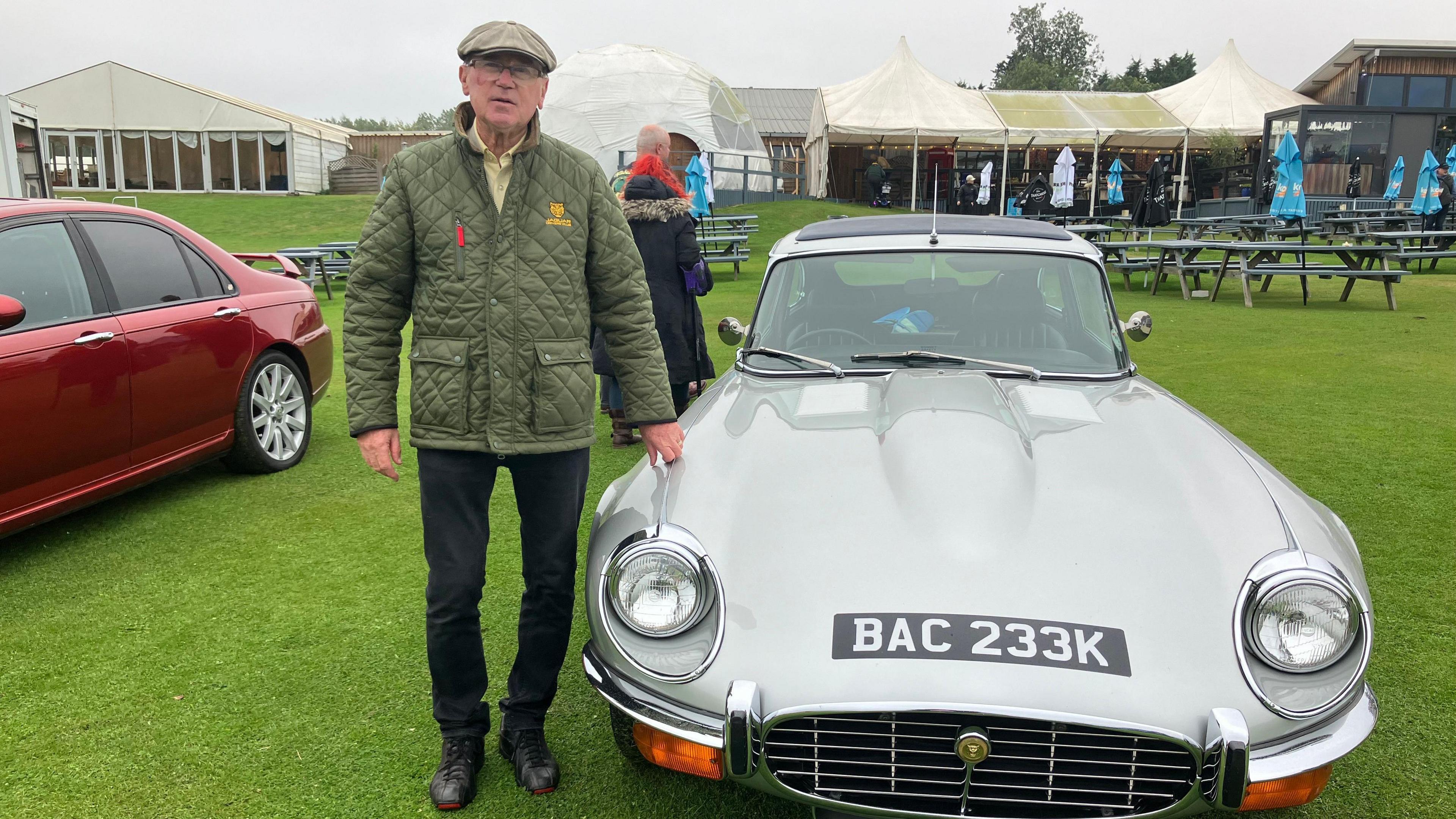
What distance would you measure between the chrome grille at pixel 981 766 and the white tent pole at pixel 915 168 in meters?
28.9

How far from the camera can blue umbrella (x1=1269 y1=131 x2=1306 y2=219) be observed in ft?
54.5

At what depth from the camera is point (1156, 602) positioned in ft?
7.01

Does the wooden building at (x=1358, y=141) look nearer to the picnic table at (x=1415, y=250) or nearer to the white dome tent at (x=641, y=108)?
the picnic table at (x=1415, y=250)

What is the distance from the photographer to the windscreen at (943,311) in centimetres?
354

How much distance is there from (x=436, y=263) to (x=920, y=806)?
170cm

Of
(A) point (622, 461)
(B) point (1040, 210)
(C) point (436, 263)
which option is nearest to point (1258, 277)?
(B) point (1040, 210)

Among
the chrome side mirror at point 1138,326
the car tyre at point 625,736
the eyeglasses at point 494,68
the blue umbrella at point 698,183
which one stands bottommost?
the car tyre at point 625,736

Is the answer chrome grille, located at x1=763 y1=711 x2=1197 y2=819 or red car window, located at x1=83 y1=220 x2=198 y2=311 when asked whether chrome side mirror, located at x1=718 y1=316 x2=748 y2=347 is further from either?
red car window, located at x1=83 y1=220 x2=198 y2=311

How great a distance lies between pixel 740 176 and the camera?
29422 mm

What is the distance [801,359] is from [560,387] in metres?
1.24

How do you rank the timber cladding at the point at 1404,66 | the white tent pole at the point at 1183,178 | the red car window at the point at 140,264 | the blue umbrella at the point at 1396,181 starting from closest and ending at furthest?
the red car window at the point at 140,264 < the blue umbrella at the point at 1396,181 < the white tent pole at the point at 1183,178 < the timber cladding at the point at 1404,66

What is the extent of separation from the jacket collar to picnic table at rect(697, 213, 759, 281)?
1315 centimetres

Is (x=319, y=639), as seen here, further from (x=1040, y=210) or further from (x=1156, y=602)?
(x=1040, y=210)

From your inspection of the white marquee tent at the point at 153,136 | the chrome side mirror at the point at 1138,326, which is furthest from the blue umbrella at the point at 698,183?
the white marquee tent at the point at 153,136
